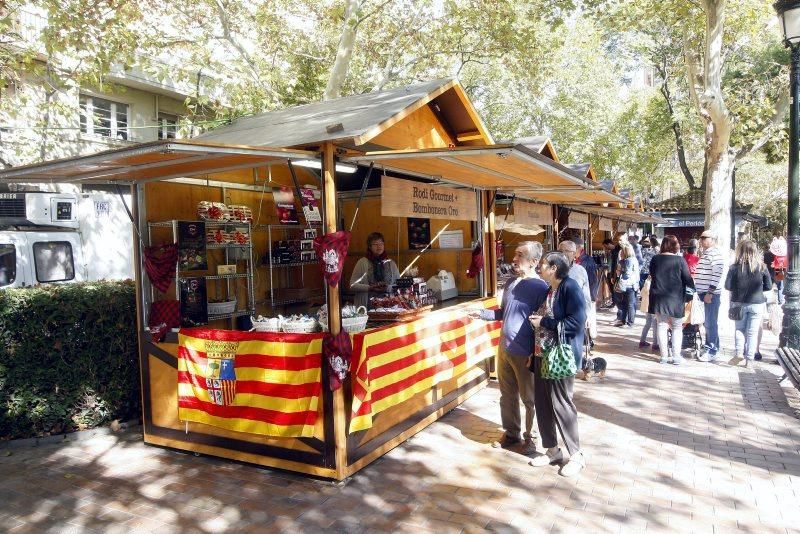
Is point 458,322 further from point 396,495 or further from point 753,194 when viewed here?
point 753,194

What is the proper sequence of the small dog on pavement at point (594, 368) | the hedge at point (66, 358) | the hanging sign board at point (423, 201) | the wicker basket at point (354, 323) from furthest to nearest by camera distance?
the small dog on pavement at point (594, 368) < the hedge at point (66, 358) < the hanging sign board at point (423, 201) < the wicker basket at point (354, 323)

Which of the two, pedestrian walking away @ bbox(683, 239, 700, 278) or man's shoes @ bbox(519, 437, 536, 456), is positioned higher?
pedestrian walking away @ bbox(683, 239, 700, 278)

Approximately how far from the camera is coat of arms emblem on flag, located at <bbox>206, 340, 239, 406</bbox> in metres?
4.79

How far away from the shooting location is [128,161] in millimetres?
4184

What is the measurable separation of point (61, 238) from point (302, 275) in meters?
4.21

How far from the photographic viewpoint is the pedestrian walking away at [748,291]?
7602 millimetres

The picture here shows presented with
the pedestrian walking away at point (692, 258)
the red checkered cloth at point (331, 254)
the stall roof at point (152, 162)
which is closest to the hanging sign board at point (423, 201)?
the red checkered cloth at point (331, 254)

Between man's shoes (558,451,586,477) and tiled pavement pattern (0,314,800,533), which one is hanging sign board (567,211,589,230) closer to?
tiled pavement pattern (0,314,800,533)

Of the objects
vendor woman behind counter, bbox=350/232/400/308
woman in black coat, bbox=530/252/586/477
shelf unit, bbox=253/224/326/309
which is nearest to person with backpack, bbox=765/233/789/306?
vendor woman behind counter, bbox=350/232/400/308

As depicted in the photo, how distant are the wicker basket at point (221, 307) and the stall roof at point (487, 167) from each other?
251 centimetres

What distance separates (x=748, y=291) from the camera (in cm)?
762

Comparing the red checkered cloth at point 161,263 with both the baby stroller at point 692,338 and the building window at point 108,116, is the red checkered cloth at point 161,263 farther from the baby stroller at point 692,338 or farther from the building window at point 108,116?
the building window at point 108,116

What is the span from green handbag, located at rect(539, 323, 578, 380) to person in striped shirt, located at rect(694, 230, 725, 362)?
5061 millimetres

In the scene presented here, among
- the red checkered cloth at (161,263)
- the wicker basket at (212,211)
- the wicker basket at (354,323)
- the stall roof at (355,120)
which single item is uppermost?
the stall roof at (355,120)
